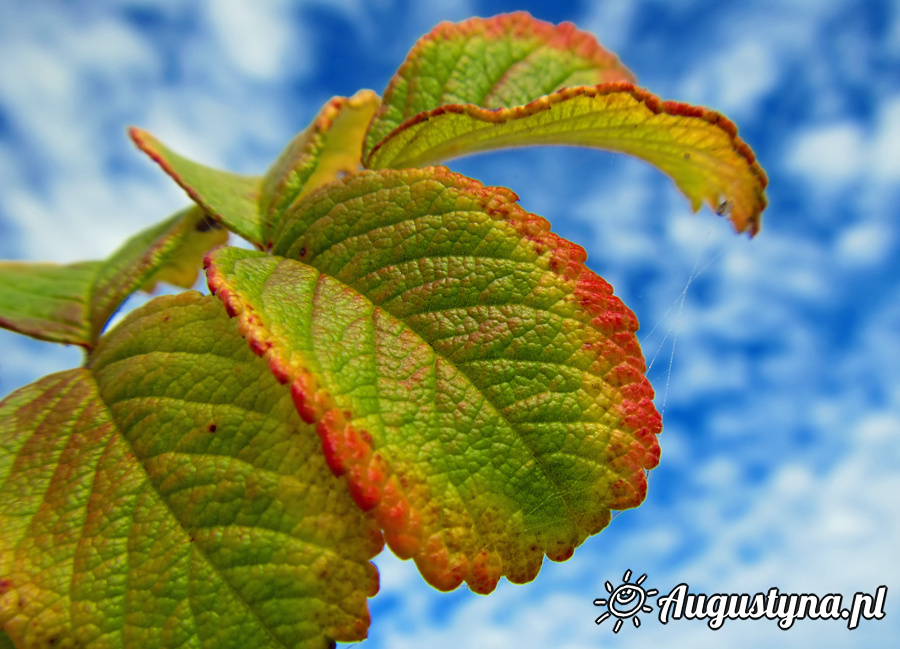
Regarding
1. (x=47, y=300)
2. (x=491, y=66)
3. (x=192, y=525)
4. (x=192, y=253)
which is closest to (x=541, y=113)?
(x=491, y=66)

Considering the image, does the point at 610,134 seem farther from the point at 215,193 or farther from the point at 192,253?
the point at 192,253

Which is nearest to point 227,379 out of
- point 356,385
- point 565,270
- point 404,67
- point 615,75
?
point 356,385

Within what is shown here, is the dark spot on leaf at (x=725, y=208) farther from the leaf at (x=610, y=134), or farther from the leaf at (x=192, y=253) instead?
the leaf at (x=192, y=253)

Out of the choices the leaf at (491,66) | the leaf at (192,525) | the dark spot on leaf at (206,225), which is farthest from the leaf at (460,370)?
the dark spot on leaf at (206,225)

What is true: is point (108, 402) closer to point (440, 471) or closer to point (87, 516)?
point (87, 516)

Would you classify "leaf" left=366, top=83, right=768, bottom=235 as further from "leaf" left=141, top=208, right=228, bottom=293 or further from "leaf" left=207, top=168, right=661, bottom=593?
"leaf" left=141, top=208, right=228, bottom=293

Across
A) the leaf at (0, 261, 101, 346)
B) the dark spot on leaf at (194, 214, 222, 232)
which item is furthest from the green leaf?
the leaf at (0, 261, 101, 346)
